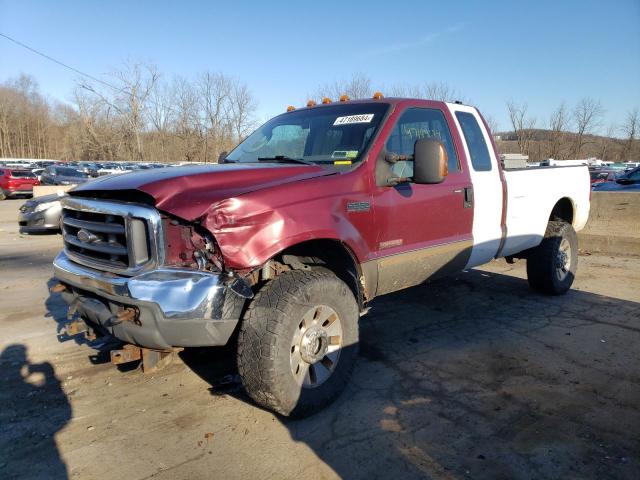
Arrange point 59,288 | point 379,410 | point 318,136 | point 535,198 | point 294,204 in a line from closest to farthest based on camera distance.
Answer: point 294,204, point 379,410, point 59,288, point 318,136, point 535,198

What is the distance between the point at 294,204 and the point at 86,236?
142 cm

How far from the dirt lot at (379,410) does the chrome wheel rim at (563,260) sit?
775 mm

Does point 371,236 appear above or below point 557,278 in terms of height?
above

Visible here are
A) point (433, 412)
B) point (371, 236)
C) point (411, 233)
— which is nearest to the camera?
point (433, 412)

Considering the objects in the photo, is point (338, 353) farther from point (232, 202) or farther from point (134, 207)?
point (134, 207)

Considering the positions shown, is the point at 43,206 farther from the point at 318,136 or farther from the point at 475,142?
the point at 475,142

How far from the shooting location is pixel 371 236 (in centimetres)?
351

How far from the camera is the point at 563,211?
6.15 metres

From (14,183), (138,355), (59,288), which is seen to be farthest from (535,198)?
(14,183)

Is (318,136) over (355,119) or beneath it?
beneath

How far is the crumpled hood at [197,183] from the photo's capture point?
266 centimetres

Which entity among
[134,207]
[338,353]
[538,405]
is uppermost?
[134,207]

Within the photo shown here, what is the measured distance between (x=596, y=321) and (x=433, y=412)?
2857 millimetres

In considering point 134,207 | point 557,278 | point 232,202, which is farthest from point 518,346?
point 134,207
